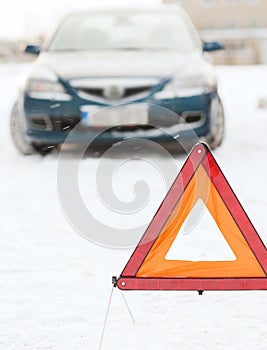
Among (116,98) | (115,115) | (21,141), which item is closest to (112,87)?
(116,98)

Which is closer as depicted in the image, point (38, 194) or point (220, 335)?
point (220, 335)

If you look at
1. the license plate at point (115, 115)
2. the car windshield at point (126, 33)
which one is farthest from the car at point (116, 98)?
the car windshield at point (126, 33)

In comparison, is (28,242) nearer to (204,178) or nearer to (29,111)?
(204,178)

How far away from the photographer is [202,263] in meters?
2.97

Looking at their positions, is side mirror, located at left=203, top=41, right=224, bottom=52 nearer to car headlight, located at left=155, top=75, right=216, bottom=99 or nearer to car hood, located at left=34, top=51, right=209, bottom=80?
car hood, located at left=34, top=51, right=209, bottom=80

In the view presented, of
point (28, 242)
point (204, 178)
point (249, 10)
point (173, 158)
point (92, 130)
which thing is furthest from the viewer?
point (249, 10)

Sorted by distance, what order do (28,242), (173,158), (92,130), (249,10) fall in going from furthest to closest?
(249,10) → (173,158) → (92,130) → (28,242)

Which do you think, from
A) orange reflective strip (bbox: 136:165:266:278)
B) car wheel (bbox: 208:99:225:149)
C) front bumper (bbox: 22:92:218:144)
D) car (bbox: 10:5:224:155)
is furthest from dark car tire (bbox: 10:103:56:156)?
orange reflective strip (bbox: 136:165:266:278)

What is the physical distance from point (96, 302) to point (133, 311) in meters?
0.22

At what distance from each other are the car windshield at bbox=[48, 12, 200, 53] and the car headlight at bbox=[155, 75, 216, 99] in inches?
26.1

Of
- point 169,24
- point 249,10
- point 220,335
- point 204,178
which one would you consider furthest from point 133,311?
point 249,10

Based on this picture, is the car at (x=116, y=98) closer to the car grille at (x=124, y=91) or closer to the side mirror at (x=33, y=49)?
the car grille at (x=124, y=91)

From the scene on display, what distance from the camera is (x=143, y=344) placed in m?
2.92

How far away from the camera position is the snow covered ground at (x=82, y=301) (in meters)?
2.97
